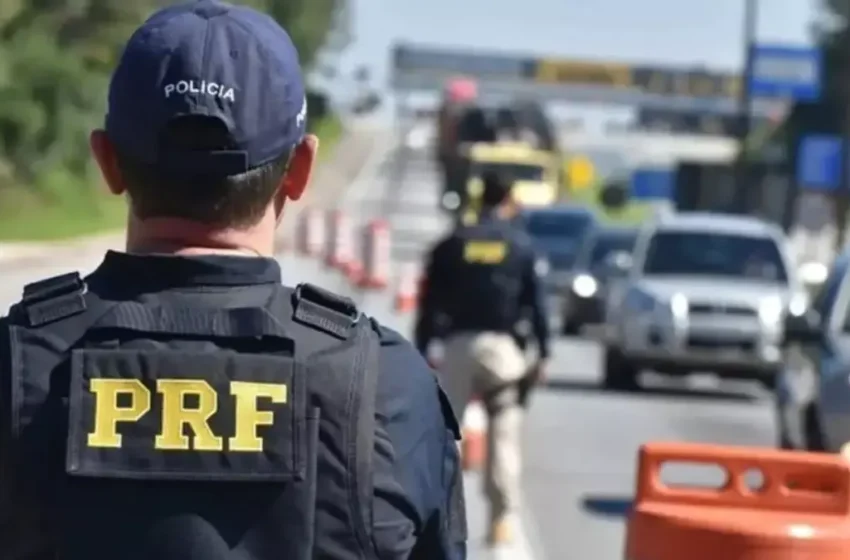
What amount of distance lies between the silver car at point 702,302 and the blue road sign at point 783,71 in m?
40.0

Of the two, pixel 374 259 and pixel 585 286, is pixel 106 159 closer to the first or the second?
pixel 585 286

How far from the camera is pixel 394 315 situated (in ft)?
89.1

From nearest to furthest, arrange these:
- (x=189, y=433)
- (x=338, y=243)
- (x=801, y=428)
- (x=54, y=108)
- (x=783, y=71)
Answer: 1. (x=189, y=433)
2. (x=801, y=428)
3. (x=338, y=243)
4. (x=783, y=71)
5. (x=54, y=108)

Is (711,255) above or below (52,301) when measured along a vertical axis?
below

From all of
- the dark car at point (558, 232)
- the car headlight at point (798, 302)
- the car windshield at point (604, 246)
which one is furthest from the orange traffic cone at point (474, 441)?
the dark car at point (558, 232)

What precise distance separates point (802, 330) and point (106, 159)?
9.12 meters

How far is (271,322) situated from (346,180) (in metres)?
92.4

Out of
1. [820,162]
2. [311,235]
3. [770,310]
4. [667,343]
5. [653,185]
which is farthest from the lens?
[653,185]

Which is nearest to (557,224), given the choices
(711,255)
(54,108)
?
(711,255)

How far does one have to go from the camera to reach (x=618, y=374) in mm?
20750

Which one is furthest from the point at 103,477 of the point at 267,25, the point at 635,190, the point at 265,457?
the point at 635,190

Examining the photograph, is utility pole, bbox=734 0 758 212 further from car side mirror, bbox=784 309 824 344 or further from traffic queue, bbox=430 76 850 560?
car side mirror, bbox=784 309 824 344

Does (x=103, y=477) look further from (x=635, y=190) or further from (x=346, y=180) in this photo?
(x=346, y=180)

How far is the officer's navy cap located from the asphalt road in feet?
25.7
